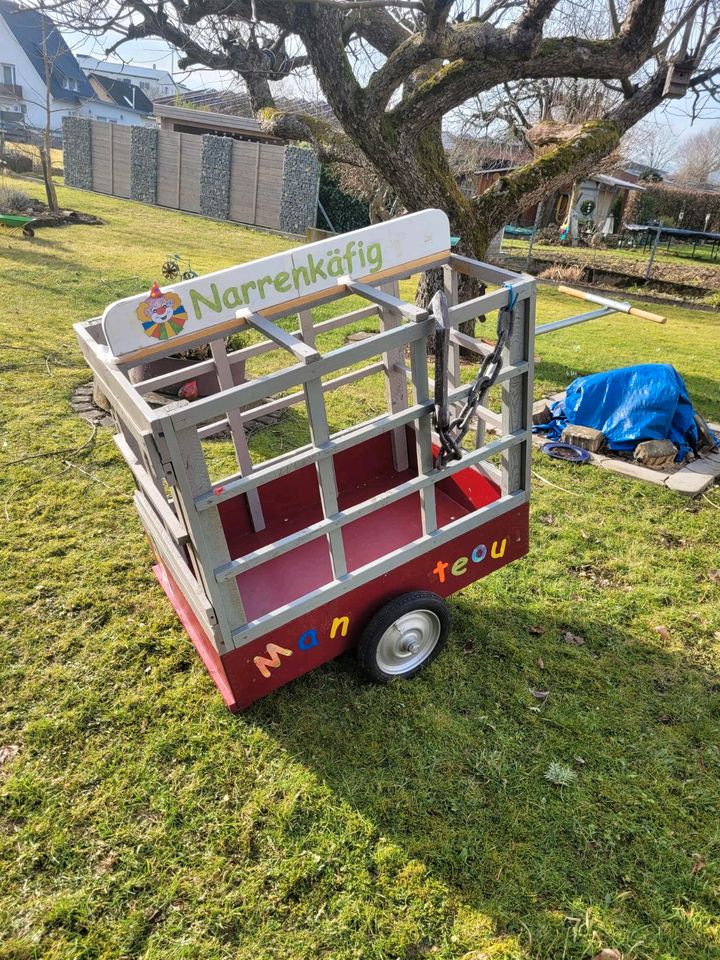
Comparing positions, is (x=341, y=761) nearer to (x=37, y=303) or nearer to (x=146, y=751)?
(x=146, y=751)

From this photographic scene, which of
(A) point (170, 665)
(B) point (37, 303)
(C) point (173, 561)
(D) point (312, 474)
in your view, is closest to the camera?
(C) point (173, 561)

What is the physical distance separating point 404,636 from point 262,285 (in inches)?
74.1

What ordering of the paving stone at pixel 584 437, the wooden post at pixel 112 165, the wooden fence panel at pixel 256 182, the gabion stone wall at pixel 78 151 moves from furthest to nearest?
the gabion stone wall at pixel 78 151 < the wooden post at pixel 112 165 < the wooden fence panel at pixel 256 182 < the paving stone at pixel 584 437

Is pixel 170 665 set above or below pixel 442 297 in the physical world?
below

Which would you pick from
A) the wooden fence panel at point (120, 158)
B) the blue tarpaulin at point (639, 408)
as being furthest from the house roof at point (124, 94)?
the blue tarpaulin at point (639, 408)

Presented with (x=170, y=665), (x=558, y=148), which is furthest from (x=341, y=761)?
(x=558, y=148)

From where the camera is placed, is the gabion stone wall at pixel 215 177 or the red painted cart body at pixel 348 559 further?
the gabion stone wall at pixel 215 177

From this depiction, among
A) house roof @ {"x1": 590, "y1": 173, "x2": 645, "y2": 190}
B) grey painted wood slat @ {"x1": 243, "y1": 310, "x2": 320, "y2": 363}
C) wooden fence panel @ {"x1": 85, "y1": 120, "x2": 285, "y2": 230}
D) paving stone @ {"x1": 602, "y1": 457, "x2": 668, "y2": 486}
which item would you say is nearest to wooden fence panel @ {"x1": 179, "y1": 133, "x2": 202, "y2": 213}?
wooden fence panel @ {"x1": 85, "y1": 120, "x2": 285, "y2": 230}

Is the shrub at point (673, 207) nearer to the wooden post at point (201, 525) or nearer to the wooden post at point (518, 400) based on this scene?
the wooden post at point (518, 400)

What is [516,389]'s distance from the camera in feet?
9.39

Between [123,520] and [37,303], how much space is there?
662 cm

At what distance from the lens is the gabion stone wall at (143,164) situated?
21219 mm

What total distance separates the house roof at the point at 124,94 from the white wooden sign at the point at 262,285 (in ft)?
174

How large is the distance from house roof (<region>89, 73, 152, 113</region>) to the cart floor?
52.9m
